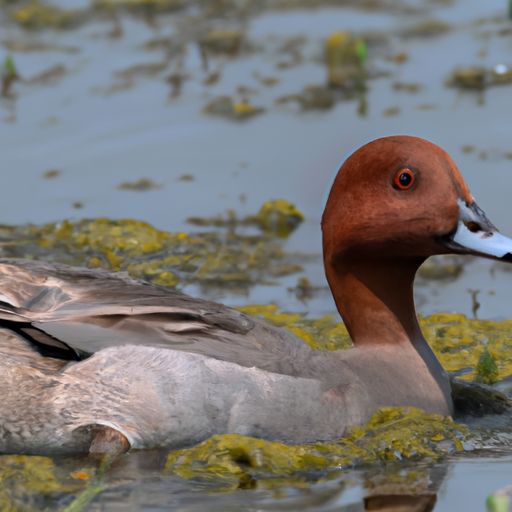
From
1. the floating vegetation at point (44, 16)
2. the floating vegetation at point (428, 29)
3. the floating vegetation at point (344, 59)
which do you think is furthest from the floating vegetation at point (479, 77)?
the floating vegetation at point (44, 16)

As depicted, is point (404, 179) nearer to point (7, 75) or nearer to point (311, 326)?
point (311, 326)

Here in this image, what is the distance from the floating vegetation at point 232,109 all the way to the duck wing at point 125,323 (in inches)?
174

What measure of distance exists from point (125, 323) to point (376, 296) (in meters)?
1.25

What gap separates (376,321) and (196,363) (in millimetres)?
1075

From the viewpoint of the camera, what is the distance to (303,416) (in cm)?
647

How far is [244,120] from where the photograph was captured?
1100 cm

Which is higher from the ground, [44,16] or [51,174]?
[44,16]

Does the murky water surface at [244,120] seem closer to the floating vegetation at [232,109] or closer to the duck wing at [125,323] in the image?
the floating vegetation at [232,109]

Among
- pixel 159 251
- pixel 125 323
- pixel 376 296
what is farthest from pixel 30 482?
pixel 159 251

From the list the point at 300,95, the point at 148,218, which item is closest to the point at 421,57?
the point at 300,95

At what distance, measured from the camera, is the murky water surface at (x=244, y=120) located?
31.5 ft

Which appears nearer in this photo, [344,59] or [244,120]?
[244,120]

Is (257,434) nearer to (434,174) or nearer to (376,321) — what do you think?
(376,321)

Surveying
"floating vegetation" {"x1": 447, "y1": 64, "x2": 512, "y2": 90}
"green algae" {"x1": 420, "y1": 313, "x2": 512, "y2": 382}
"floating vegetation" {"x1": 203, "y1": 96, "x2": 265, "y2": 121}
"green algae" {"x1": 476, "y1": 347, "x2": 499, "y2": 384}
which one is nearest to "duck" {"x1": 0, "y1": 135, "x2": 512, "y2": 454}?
"green algae" {"x1": 476, "y1": 347, "x2": 499, "y2": 384}
